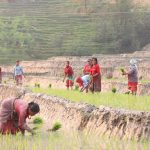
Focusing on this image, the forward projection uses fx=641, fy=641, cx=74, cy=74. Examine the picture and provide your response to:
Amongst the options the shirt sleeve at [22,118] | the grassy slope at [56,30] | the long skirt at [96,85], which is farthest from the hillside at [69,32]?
the shirt sleeve at [22,118]

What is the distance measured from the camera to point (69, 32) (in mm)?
47375

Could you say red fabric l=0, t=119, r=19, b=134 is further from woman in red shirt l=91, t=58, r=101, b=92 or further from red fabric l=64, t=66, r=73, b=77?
red fabric l=64, t=66, r=73, b=77

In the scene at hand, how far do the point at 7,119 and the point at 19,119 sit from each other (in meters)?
0.45

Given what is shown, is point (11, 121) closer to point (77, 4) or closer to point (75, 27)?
point (75, 27)

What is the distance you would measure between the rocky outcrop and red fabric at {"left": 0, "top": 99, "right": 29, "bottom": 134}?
1.51m

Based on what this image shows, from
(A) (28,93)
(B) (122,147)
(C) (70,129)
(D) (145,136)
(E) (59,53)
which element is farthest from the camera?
(E) (59,53)

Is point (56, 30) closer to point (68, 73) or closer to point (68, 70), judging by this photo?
point (68, 73)

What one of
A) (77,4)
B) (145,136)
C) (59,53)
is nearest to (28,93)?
(145,136)

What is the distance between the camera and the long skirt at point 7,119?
10.4m

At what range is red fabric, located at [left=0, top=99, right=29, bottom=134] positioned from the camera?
32.7 ft

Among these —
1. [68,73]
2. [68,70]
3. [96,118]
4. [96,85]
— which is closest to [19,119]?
[96,118]

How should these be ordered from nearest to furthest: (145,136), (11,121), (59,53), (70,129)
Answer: (145,136), (11,121), (70,129), (59,53)

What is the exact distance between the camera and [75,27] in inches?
1876

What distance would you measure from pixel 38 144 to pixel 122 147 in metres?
1.28
